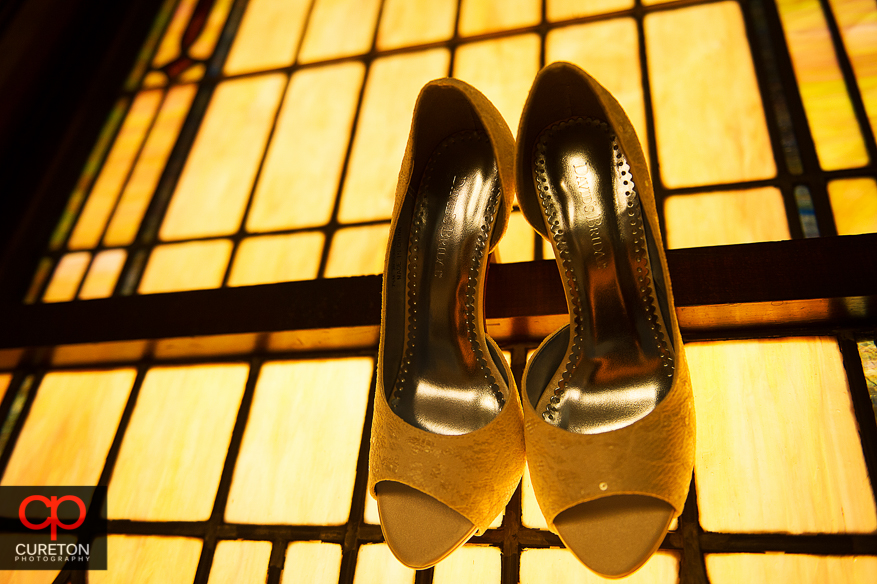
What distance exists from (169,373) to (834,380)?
3.78 feet

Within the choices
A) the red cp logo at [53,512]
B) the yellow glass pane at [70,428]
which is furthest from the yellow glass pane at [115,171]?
the red cp logo at [53,512]

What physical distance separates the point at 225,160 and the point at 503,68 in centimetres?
72

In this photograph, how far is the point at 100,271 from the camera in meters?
1.24

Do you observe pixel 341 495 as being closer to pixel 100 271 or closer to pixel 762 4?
pixel 100 271

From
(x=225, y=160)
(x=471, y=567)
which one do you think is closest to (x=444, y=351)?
(x=471, y=567)

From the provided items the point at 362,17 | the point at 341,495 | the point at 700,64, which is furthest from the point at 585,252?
the point at 362,17

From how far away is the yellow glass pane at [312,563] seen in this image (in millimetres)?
791

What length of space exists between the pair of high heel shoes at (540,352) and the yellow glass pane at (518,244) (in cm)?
24

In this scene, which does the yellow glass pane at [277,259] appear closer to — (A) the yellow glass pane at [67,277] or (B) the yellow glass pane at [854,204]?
(A) the yellow glass pane at [67,277]

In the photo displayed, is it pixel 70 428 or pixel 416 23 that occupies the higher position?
pixel 416 23

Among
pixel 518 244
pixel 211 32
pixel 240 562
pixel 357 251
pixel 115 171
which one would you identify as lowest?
pixel 240 562

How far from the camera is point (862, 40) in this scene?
40.9 inches

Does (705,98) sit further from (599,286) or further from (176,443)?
(176,443)

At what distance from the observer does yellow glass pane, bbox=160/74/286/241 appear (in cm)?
124
